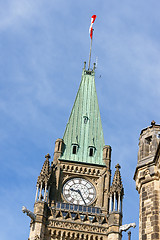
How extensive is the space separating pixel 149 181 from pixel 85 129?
41038 mm

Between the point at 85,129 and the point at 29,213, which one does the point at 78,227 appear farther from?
the point at 85,129

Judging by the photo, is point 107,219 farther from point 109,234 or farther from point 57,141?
point 57,141

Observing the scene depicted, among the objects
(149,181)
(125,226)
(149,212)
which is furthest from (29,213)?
(149,212)

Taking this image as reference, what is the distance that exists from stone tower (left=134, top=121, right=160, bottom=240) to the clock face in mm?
33397

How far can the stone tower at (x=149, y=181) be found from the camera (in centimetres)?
1788

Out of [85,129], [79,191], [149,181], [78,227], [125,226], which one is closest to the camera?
[149,181]

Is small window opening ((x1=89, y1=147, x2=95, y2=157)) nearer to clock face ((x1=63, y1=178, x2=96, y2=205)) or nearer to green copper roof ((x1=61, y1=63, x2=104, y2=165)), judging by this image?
green copper roof ((x1=61, y1=63, x2=104, y2=165))

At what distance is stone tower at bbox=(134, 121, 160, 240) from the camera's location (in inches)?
704

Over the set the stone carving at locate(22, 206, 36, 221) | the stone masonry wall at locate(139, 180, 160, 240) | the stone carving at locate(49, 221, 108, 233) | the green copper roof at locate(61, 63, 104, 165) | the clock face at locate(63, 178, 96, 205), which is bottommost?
the stone masonry wall at locate(139, 180, 160, 240)

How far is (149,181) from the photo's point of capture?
18859 mm

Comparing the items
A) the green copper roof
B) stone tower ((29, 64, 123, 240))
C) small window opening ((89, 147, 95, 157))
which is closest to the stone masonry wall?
stone tower ((29, 64, 123, 240))

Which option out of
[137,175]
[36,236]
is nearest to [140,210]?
[137,175]

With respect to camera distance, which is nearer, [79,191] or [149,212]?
[149,212]

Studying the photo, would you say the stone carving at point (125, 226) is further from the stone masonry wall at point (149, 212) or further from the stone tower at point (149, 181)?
the stone masonry wall at point (149, 212)
